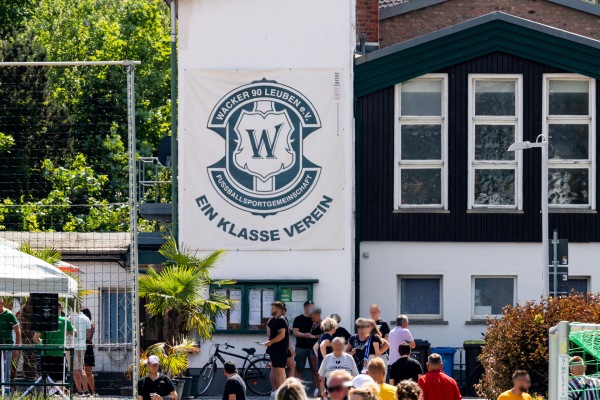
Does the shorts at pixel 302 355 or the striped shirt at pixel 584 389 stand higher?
the striped shirt at pixel 584 389

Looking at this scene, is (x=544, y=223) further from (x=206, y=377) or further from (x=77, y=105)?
(x=77, y=105)

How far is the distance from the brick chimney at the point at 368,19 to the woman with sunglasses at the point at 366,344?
1147cm

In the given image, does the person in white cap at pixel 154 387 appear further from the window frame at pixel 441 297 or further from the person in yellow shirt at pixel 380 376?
the window frame at pixel 441 297

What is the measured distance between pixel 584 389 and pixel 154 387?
5682mm

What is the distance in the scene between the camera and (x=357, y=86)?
1029 inches

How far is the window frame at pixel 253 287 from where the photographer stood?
25250 millimetres

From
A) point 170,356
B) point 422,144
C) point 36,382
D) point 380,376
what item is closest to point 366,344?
point 170,356

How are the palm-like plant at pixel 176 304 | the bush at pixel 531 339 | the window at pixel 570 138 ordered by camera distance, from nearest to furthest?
the bush at pixel 531 339 → the palm-like plant at pixel 176 304 → the window at pixel 570 138

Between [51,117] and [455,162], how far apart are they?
13.4 meters

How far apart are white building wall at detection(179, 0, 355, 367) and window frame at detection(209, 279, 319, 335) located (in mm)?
187

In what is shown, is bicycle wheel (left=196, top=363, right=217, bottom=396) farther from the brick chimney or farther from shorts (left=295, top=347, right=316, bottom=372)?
the brick chimney

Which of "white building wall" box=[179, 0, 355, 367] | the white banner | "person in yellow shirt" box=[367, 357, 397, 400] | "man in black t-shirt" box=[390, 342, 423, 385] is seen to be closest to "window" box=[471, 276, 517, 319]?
"white building wall" box=[179, 0, 355, 367]

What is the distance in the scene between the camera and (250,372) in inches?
963

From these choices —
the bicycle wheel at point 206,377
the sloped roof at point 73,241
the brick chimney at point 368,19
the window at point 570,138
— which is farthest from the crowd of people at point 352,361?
the brick chimney at point 368,19
